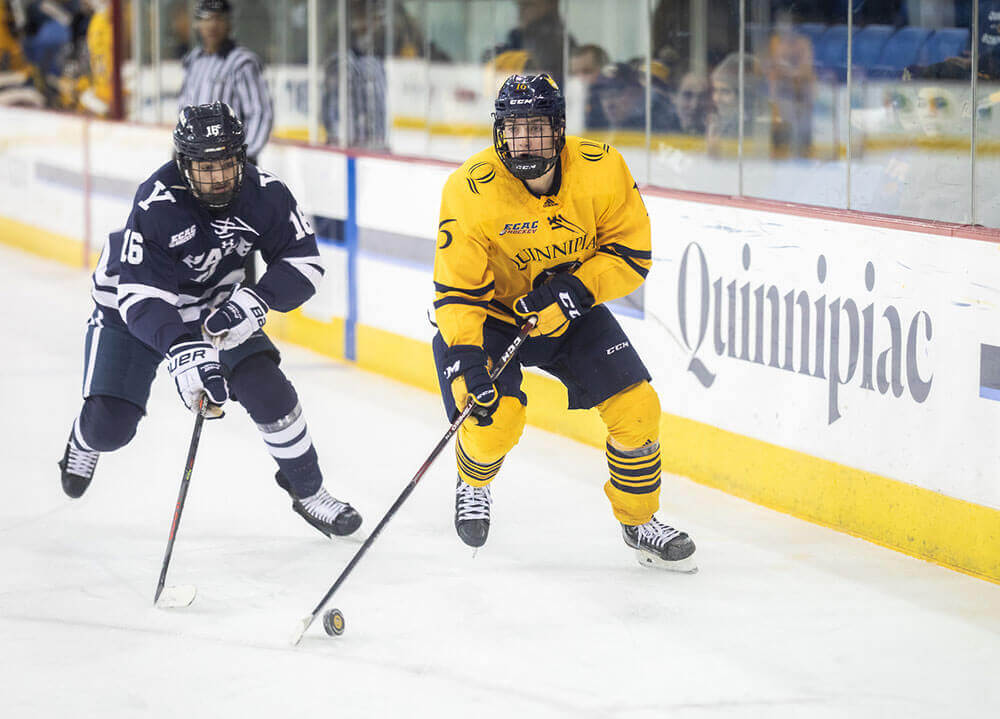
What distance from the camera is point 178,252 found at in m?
3.43

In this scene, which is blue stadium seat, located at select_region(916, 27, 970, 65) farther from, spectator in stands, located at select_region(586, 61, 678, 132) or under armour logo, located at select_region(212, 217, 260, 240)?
under armour logo, located at select_region(212, 217, 260, 240)

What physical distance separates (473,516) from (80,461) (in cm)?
106

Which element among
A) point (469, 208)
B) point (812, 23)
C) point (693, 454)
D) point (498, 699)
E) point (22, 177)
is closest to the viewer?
point (498, 699)

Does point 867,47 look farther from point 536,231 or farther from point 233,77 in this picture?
point 233,77

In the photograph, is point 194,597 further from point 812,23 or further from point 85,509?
point 812,23

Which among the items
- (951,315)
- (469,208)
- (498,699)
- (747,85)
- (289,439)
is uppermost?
(747,85)

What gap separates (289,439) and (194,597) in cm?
51

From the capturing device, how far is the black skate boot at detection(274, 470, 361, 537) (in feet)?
11.9

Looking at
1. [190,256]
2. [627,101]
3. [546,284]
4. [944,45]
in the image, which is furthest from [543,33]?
[546,284]

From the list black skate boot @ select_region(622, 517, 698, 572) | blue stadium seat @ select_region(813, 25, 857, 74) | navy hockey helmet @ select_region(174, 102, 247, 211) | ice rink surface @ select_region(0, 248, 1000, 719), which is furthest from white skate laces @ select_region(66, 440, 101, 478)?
blue stadium seat @ select_region(813, 25, 857, 74)

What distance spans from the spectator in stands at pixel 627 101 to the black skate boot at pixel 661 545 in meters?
3.01

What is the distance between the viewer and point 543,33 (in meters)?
7.32

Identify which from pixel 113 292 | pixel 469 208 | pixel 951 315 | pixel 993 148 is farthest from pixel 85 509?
pixel 993 148

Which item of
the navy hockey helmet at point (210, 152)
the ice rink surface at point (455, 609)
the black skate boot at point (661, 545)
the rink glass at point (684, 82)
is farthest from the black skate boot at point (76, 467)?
the rink glass at point (684, 82)
